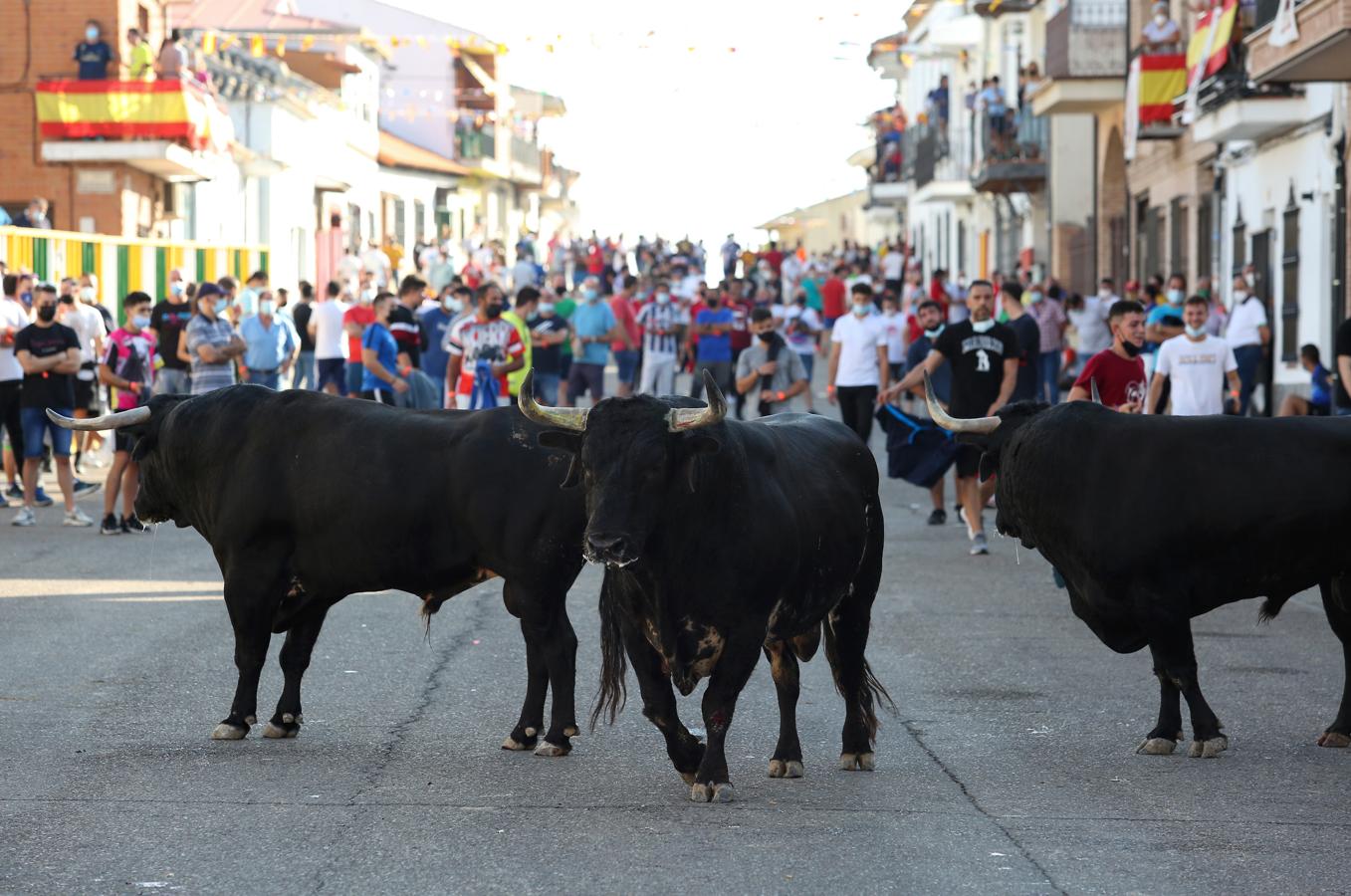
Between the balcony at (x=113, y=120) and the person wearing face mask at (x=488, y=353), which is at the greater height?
the balcony at (x=113, y=120)

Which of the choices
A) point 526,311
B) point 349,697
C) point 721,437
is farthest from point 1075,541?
point 526,311

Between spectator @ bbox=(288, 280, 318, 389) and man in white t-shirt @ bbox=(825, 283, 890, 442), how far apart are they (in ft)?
29.5

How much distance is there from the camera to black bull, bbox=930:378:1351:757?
8.45 m

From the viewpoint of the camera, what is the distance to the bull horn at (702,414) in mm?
7188

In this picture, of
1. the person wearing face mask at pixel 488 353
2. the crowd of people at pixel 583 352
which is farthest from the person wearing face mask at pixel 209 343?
the person wearing face mask at pixel 488 353

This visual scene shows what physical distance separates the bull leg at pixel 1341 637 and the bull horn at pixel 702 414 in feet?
9.42

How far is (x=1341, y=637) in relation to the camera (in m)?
8.98

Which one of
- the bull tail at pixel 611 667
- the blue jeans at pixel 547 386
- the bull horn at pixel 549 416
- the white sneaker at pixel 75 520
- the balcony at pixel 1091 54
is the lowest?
the white sneaker at pixel 75 520

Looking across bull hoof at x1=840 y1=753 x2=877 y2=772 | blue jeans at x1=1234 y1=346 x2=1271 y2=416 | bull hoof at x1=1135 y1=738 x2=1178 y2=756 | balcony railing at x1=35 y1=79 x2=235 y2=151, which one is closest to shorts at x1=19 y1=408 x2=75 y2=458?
bull hoof at x1=840 y1=753 x2=877 y2=772

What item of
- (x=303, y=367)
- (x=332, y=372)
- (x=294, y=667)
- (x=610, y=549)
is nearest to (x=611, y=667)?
(x=610, y=549)

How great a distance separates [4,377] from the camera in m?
17.7

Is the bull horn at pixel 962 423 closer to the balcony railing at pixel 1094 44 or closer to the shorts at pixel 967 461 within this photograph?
the shorts at pixel 967 461

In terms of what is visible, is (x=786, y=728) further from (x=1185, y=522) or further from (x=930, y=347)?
(x=930, y=347)

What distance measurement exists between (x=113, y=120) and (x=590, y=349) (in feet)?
50.7
